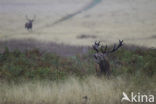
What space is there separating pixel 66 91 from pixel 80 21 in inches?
627

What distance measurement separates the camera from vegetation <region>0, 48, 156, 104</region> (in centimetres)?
966

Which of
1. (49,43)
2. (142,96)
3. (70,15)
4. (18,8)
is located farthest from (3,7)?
(142,96)

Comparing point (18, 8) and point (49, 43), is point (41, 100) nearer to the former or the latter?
point (49, 43)

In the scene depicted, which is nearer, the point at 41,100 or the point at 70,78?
the point at 41,100

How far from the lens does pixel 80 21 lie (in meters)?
25.3

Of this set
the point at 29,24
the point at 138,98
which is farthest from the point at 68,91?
the point at 29,24

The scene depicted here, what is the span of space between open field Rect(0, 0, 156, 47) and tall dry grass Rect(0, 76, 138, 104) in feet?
20.0

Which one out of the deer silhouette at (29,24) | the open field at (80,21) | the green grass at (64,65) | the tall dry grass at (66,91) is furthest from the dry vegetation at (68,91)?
the deer silhouette at (29,24)

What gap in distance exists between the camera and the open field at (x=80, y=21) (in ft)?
62.0

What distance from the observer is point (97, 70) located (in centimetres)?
1235

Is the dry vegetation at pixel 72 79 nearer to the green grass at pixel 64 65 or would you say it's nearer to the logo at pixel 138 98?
the green grass at pixel 64 65

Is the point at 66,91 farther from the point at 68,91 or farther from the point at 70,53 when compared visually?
the point at 70,53

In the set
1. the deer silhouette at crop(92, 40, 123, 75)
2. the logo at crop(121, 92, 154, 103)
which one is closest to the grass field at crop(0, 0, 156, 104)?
the logo at crop(121, 92, 154, 103)

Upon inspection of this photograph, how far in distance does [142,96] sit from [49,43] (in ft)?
36.1
